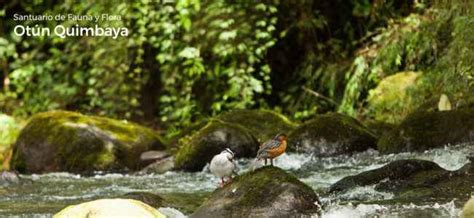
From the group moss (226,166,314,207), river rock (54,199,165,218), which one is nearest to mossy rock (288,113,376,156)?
moss (226,166,314,207)

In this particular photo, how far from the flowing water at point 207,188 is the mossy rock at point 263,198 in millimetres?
253

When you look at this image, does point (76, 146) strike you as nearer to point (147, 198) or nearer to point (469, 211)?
point (147, 198)

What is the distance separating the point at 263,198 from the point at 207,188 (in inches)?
97.9

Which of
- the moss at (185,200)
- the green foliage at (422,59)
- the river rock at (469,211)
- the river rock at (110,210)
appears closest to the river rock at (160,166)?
the moss at (185,200)

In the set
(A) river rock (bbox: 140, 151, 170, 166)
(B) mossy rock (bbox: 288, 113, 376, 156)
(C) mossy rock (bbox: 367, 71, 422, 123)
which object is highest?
(C) mossy rock (bbox: 367, 71, 422, 123)

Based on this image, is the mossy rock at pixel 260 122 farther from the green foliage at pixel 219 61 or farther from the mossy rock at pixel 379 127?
the green foliage at pixel 219 61

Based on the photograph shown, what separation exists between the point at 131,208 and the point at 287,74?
958 cm

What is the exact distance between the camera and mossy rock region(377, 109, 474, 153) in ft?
28.3

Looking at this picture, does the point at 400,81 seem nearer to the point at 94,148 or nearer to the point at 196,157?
the point at 196,157

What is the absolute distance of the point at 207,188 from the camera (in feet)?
25.9

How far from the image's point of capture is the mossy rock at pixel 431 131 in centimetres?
862

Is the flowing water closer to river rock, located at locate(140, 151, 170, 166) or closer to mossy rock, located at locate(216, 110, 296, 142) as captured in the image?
river rock, located at locate(140, 151, 170, 166)

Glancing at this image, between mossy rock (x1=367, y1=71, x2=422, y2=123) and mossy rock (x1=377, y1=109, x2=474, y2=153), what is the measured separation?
166cm

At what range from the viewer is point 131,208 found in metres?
5.16
